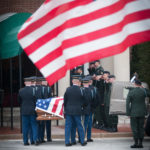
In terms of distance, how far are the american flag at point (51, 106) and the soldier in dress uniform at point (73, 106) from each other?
0.34m

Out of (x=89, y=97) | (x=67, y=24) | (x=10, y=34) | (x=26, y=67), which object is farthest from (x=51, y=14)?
(x=26, y=67)

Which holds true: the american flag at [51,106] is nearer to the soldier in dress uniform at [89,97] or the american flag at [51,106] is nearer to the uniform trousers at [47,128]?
the uniform trousers at [47,128]

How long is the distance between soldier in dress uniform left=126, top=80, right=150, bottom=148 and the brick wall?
9.39 metres

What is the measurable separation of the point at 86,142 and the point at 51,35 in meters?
9.19

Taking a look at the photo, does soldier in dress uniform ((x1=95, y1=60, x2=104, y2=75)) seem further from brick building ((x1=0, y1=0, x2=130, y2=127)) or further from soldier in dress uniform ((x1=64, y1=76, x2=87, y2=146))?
soldier in dress uniform ((x1=64, y1=76, x2=87, y2=146))

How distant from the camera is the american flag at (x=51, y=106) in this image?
47.6ft

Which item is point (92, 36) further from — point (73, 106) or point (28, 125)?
point (28, 125)

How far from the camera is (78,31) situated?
5.55m

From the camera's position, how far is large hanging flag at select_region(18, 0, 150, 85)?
5465mm

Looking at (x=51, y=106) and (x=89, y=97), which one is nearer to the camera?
(x=51, y=106)

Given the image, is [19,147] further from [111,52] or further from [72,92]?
[111,52]

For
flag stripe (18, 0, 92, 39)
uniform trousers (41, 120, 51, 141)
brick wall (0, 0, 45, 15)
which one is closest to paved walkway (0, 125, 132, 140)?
uniform trousers (41, 120, 51, 141)

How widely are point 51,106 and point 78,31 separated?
911cm

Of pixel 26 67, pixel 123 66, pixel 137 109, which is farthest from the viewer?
pixel 26 67
